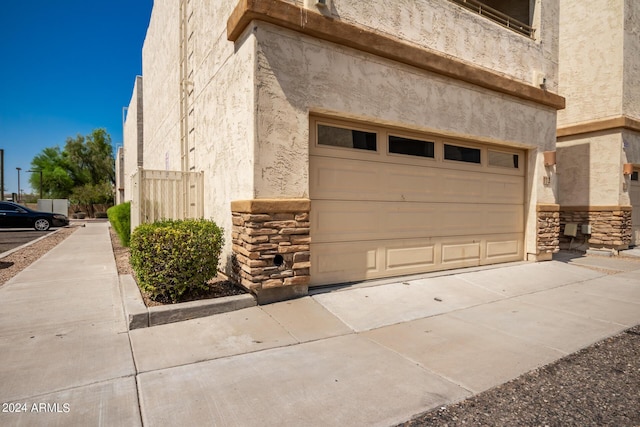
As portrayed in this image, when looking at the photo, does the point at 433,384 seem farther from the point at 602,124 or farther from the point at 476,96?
the point at 602,124

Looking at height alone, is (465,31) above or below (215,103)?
above

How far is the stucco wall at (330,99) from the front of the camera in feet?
15.3

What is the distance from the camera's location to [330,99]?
5.14 m

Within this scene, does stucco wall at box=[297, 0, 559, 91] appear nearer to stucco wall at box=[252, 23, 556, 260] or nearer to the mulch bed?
stucco wall at box=[252, 23, 556, 260]

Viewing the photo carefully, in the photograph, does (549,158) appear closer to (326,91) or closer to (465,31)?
(465,31)

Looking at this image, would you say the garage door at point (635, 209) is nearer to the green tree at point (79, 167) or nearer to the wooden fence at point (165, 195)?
the wooden fence at point (165, 195)

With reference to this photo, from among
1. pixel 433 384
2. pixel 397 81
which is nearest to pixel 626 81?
pixel 397 81

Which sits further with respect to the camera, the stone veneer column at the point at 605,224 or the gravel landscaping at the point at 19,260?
the stone veneer column at the point at 605,224

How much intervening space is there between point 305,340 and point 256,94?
303 cm

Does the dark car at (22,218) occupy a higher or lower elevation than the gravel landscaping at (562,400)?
higher

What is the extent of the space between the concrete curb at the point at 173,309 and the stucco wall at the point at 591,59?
11679mm

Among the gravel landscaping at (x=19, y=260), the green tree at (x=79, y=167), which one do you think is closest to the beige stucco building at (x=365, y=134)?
the gravel landscaping at (x=19, y=260)

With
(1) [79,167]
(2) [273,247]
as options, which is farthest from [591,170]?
(1) [79,167]

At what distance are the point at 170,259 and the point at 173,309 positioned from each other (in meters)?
0.60
